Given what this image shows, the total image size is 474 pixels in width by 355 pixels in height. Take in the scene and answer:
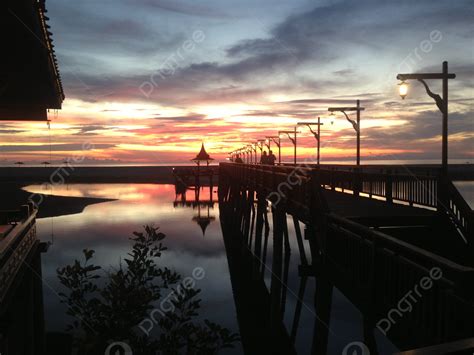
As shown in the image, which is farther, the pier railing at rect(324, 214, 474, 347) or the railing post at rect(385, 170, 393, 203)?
the railing post at rect(385, 170, 393, 203)

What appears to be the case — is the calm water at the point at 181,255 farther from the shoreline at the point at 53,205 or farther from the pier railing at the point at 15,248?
the pier railing at the point at 15,248

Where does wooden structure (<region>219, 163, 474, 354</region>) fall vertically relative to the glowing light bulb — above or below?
below

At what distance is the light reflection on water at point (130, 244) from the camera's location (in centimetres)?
1627

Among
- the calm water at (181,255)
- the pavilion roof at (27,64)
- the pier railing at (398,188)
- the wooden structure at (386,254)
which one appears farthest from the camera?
the calm water at (181,255)

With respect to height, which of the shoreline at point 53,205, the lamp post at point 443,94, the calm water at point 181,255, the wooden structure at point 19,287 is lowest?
the calm water at point 181,255

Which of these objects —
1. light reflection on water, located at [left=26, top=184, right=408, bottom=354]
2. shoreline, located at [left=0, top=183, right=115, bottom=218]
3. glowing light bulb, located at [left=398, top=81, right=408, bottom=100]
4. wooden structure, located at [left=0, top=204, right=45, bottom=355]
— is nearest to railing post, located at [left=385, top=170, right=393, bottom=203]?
glowing light bulb, located at [left=398, top=81, right=408, bottom=100]

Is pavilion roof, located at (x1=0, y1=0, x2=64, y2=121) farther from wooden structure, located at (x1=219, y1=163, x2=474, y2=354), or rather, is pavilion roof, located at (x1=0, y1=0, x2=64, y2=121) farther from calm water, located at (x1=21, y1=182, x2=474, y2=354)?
wooden structure, located at (x1=219, y1=163, x2=474, y2=354)

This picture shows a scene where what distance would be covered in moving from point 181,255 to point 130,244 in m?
4.25

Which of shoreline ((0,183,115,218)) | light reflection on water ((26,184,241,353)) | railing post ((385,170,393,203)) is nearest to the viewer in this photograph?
railing post ((385,170,393,203))

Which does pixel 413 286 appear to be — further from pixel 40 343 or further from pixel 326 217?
pixel 40 343

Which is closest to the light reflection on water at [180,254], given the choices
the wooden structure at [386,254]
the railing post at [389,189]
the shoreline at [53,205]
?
the shoreline at [53,205]

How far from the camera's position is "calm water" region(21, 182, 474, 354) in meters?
14.8

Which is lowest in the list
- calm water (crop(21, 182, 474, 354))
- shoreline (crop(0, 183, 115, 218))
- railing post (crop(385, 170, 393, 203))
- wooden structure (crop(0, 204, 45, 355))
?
calm water (crop(21, 182, 474, 354))

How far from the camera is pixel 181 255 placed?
24906mm
